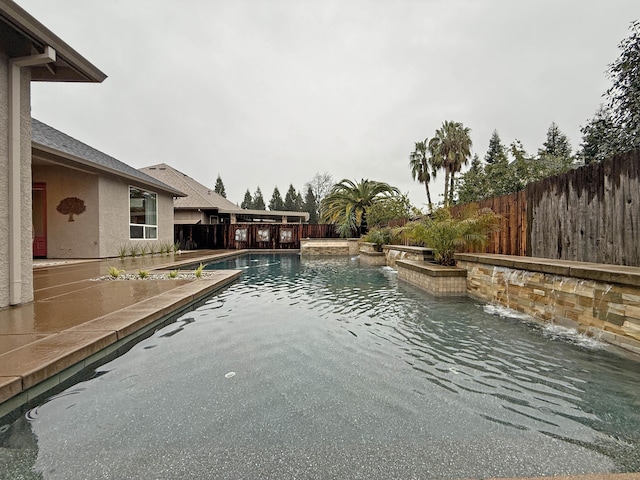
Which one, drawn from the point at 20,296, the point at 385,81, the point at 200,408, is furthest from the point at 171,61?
the point at 200,408

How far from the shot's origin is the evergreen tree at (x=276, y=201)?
57938 mm

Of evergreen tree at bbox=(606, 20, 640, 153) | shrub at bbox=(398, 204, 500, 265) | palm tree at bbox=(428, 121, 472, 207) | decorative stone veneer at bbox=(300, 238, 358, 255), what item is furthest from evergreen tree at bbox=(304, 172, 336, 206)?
shrub at bbox=(398, 204, 500, 265)

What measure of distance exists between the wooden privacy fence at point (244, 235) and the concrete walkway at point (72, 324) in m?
14.6

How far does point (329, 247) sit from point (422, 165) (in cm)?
1453

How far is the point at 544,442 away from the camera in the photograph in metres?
1.73

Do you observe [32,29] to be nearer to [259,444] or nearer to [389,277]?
[259,444]

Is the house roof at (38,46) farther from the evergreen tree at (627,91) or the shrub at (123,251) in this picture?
the evergreen tree at (627,91)

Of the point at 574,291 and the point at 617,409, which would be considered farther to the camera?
the point at 574,291

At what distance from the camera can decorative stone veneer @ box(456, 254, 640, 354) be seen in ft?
9.78

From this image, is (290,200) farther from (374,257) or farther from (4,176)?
(4,176)

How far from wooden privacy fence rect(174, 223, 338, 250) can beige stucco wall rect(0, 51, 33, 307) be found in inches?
645

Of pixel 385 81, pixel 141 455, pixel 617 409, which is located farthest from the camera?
pixel 385 81

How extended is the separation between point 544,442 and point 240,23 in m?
12.7

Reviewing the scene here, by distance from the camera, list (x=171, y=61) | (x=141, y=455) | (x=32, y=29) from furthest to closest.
→ (x=171, y=61) < (x=32, y=29) < (x=141, y=455)
